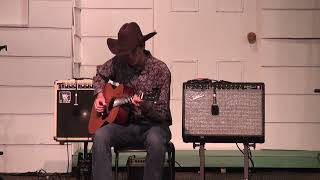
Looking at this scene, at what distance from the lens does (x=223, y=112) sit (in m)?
3.84

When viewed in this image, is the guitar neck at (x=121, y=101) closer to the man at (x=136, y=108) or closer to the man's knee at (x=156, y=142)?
the man at (x=136, y=108)

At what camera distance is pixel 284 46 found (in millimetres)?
5027

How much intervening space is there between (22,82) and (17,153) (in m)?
0.60

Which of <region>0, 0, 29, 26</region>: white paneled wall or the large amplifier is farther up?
<region>0, 0, 29, 26</region>: white paneled wall

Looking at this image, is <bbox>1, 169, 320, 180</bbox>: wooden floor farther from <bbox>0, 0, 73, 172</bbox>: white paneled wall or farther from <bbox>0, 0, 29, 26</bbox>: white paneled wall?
<bbox>0, 0, 29, 26</bbox>: white paneled wall

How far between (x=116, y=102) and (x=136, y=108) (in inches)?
5.8

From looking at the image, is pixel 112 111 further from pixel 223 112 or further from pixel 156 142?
pixel 223 112

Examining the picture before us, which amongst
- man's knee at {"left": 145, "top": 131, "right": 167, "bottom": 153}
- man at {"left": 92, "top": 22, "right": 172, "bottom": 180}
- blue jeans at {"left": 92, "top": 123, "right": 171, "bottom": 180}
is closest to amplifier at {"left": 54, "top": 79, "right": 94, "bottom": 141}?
man at {"left": 92, "top": 22, "right": 172, "bottom": 180}

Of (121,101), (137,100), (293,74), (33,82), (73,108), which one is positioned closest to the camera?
(137,100)

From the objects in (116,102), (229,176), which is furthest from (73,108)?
(229,176)

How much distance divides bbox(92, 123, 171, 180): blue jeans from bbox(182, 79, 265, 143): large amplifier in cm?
22

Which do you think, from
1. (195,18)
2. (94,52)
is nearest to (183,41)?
(195,18)

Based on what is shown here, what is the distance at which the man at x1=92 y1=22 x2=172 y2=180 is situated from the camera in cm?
355

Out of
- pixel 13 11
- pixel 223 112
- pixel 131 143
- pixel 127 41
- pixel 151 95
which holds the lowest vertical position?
pixel 131 143
